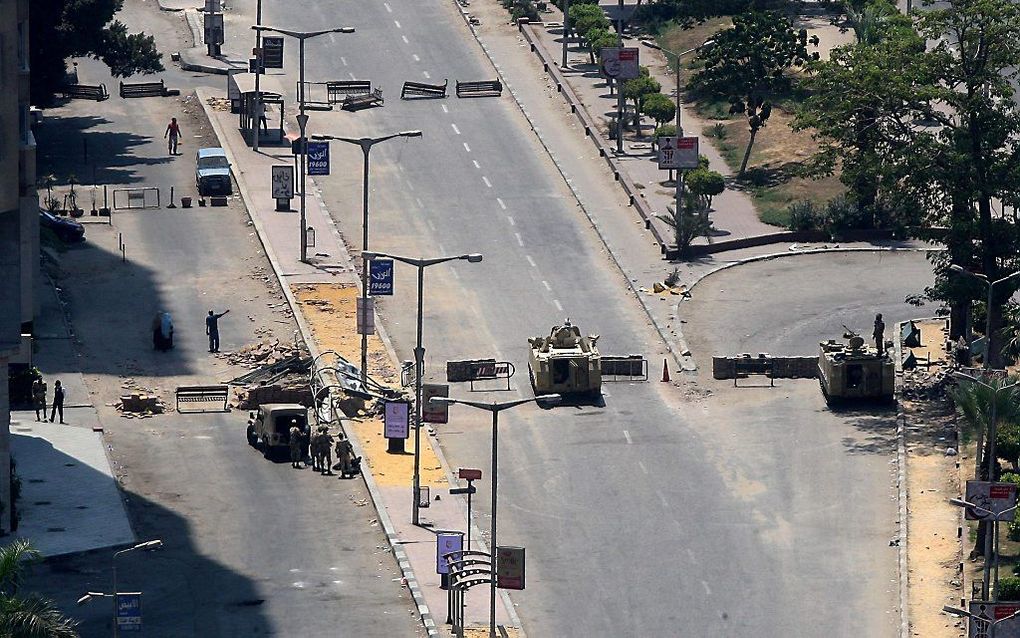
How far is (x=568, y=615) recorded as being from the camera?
85.8m

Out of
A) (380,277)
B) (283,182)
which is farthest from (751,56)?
(380,277)

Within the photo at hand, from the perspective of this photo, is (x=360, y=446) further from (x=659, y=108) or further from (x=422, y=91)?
(x=422, y=91)

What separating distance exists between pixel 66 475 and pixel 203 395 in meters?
9.75

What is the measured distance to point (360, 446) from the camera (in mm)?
100000

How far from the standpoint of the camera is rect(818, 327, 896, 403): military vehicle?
338 feet

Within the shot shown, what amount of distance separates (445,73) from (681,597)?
62141mm

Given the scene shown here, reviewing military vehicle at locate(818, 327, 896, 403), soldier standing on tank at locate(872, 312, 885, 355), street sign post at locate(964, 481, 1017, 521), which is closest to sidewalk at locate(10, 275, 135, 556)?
military vehicle at locate(818, 327, 896, 403)

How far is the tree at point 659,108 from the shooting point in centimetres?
13262

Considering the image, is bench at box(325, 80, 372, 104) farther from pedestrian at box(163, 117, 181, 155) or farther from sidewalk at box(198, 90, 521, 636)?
pedestrian at box(163, 117, 181, 155)

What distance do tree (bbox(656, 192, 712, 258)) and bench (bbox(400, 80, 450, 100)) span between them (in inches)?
867

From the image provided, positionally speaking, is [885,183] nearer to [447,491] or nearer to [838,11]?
[447,491]

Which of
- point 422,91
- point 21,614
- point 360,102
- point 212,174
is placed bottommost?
point 21,614

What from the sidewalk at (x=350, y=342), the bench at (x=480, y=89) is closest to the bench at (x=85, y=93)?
the sidewalk at (x=350, y=342)

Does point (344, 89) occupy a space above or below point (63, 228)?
above
